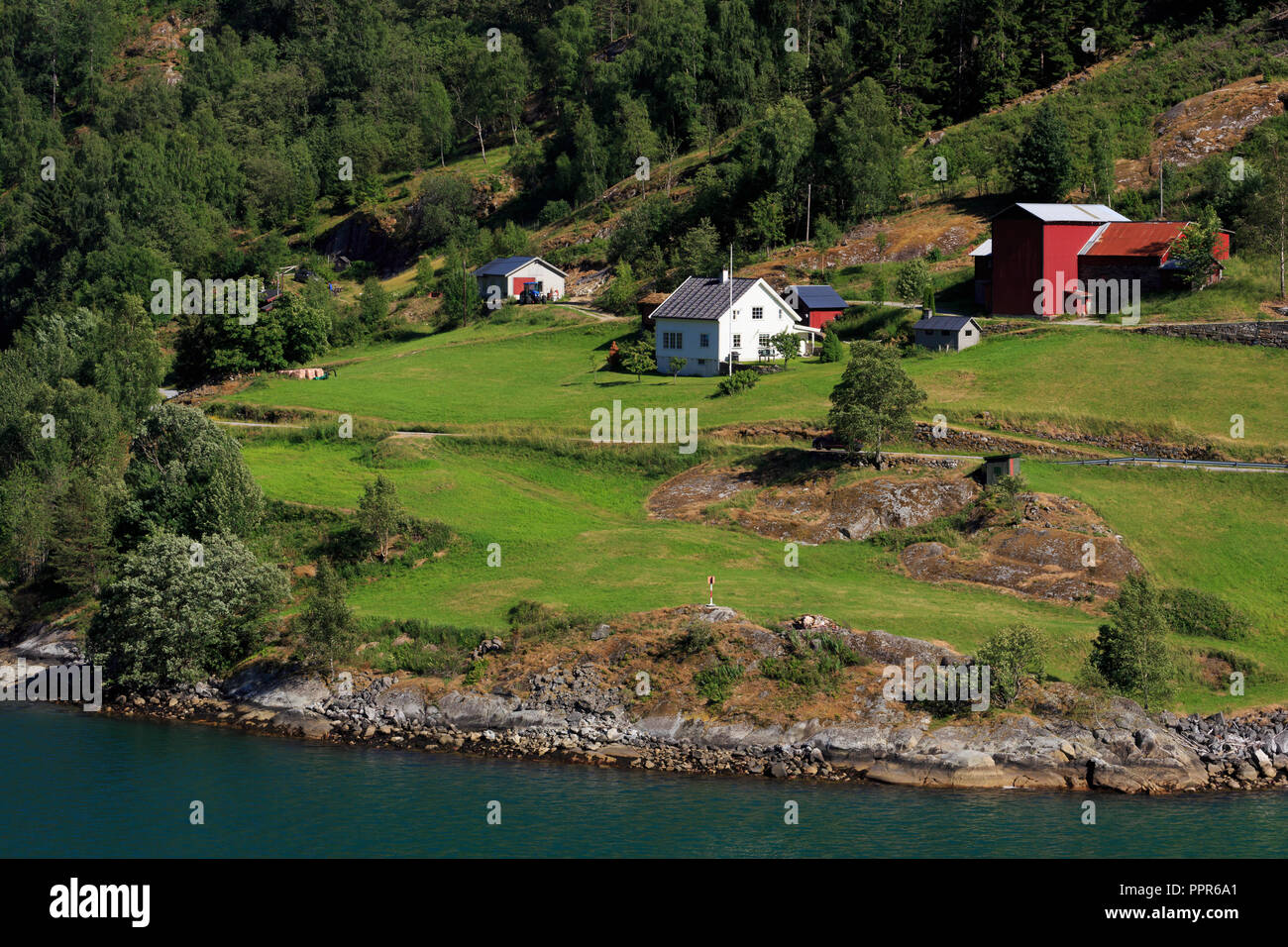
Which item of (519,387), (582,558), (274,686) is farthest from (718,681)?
(519,387)

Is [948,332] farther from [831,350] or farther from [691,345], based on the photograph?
[691,345]

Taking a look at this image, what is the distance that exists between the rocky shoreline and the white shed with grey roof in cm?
3754

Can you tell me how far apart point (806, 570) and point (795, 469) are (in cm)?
873

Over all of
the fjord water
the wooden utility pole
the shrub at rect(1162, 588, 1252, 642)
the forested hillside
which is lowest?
the fjord water

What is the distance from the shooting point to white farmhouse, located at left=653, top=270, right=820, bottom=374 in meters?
87.4

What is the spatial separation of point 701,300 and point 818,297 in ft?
35.7

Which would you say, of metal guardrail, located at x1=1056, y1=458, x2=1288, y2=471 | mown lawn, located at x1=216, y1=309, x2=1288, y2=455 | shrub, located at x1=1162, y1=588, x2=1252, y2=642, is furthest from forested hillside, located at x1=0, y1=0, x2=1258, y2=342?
shrub, located at x1=1162, y1=588, x2=1252, y2=642

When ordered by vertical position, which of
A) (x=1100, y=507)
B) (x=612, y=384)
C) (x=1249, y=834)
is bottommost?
(x=1249, y=834)

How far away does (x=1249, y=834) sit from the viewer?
40.9 m

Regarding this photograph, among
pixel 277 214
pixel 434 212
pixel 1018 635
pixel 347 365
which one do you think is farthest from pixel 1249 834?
pixel 277 214

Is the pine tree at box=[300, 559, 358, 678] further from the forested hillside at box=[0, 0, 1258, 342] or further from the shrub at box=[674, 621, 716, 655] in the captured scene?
the forested hillside at box=[0, 0, 1258, 342]

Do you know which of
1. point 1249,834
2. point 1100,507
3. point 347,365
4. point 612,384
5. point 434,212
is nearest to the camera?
point 1249,834

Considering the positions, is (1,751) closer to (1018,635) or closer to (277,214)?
(1018,635)

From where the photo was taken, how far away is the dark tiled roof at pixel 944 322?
84250 mm
